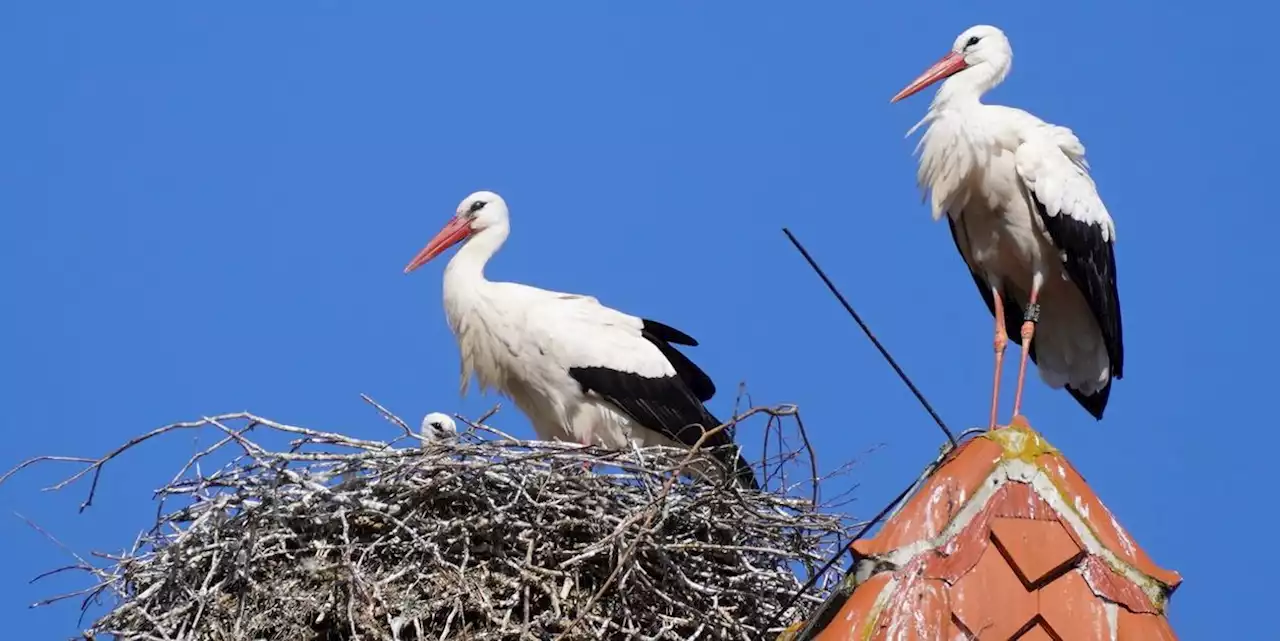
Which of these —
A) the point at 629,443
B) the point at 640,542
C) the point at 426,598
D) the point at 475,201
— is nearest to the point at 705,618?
the point at 640,542

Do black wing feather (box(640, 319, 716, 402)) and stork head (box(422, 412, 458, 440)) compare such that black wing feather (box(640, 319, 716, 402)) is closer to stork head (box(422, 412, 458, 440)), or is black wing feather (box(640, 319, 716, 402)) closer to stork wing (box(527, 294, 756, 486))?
stork wing (box(527, 294, 756, 486))

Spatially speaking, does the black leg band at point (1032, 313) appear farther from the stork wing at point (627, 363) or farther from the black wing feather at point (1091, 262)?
the stork wing at point (627, 363)

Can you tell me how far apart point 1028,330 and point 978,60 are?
4.08 ft

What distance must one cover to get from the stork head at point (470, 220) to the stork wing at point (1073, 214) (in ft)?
8.93

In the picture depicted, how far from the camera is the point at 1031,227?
8023mm

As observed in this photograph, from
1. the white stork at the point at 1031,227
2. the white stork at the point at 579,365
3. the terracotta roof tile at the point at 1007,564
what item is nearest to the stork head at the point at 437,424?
the white stork at the point at 579,365

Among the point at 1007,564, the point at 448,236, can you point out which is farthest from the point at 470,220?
the point at 1007,564

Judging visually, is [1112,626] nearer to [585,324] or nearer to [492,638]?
[492,638]

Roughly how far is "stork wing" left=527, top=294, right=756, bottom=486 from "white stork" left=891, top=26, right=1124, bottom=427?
1363mm

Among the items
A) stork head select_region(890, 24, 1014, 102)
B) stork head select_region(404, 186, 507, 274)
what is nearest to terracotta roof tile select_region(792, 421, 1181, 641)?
stork head select_region(890, 24, 1014, 102)

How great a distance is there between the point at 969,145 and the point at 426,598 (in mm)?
2610

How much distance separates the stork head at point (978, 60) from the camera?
8414mm

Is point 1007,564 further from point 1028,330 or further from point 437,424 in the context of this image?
point 437,424

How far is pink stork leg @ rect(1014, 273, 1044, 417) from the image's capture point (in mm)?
7293
